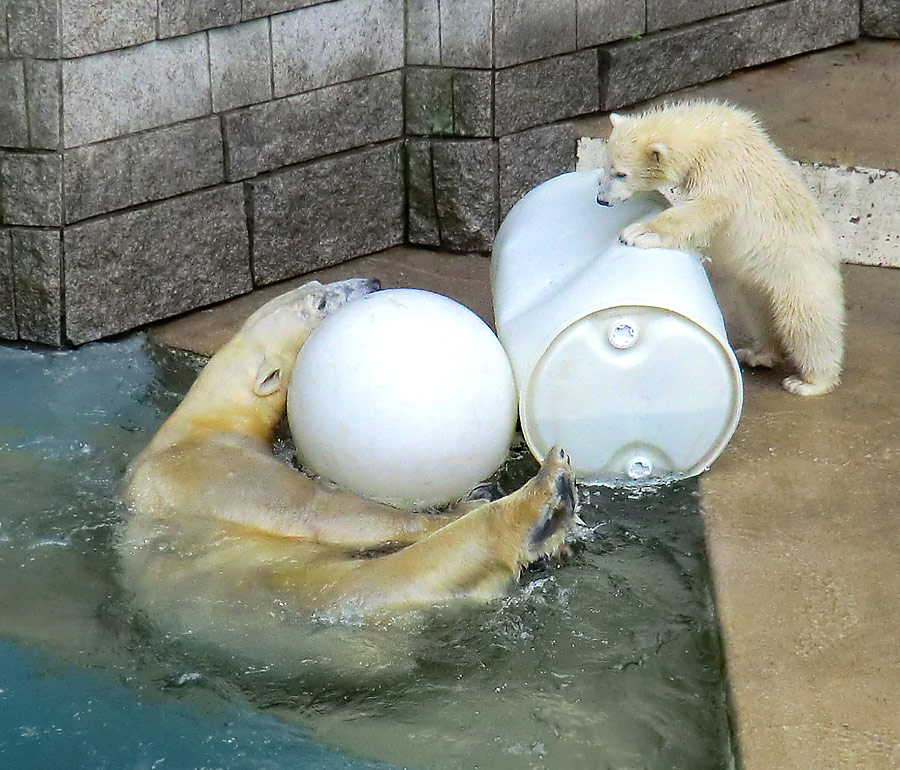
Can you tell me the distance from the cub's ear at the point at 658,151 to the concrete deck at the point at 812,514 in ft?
3.00

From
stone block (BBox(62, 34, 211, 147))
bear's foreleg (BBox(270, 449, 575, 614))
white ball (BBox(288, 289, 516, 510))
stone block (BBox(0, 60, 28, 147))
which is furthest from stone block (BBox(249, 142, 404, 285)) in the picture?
bear's foreleg (BBox(270, 449, 575, 614))

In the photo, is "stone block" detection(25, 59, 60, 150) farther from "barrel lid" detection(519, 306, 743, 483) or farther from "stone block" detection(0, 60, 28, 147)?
"barrel lid" detection(519, 306, 743, 483)

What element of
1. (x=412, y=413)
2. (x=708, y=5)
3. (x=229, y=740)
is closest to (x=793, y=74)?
(x=708, y=5)

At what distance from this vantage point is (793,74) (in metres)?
6.44

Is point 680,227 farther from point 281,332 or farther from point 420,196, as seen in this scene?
point 420,196

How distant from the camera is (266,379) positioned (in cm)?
399

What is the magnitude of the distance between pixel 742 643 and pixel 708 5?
3809mm

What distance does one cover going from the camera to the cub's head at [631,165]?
161 inches

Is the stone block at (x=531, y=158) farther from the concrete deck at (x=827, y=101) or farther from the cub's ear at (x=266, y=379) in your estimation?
the cub's ear at (x=266, y=379)

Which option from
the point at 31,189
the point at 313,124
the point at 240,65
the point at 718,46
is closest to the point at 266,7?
the point at 240,65

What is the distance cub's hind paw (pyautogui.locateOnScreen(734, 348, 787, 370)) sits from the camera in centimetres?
454

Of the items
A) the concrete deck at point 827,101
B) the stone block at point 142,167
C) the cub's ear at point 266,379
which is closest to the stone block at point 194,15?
the stone block at point 142,167

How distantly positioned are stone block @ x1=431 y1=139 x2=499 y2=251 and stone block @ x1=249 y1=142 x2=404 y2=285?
191mm

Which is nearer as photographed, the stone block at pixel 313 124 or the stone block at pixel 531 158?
the stone block at pixel 313 124
